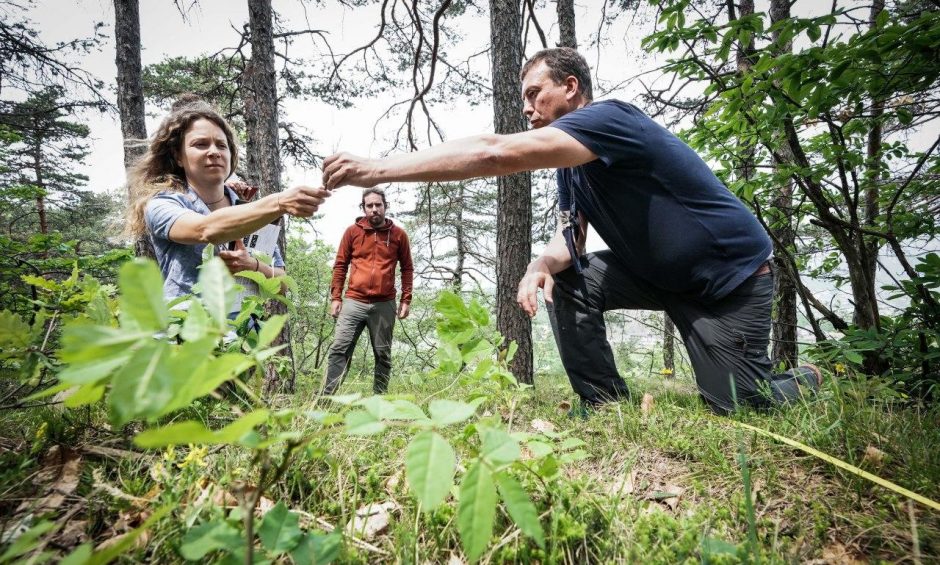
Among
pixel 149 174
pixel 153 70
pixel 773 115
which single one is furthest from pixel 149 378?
pixel 153 70

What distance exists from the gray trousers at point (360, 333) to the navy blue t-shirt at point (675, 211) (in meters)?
3.51

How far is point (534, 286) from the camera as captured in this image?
91.0 inches

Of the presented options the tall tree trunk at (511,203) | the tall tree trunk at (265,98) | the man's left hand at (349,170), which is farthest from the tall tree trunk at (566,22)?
the man's left hand at (349,170)

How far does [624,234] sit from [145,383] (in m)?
2.40

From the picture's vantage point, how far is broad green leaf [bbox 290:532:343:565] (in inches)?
26.3

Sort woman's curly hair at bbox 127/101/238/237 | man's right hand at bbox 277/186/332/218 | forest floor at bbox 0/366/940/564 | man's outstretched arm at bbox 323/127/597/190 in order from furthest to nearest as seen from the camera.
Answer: woman's curly hair at bbox 127/101/238/237 < man's right hand at bbox 277/186/332/218 < man's outstretched arm at bbox 323/127/597/190 < forest floor at bbox 0/366/940/564

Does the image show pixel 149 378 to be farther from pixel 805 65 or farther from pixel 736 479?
pixel 805 65

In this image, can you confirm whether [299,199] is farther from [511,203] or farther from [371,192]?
[371,192]

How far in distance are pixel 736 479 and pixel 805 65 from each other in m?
2.26

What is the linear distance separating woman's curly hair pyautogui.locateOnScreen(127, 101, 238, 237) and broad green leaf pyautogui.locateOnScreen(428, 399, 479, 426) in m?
2.49

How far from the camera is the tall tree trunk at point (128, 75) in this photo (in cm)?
606

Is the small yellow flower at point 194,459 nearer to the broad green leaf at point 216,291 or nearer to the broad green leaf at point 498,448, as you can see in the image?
the broad green leaf at point 216,291

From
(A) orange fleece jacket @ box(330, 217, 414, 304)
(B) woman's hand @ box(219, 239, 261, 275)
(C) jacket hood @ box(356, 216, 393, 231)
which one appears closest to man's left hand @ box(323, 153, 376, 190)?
(B) woman's hand @ box(219, 239, 261, 275)

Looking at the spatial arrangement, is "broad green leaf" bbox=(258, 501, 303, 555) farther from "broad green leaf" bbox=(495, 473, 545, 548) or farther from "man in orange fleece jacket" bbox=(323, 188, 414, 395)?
"man in orange fleece jacket" bbox=(323, 188, 414, 395)
